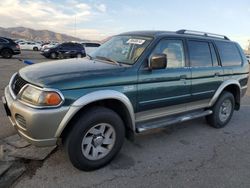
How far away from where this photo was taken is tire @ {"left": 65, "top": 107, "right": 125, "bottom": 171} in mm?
3055

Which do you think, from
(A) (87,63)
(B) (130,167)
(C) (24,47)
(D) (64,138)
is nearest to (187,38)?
(A) (87,63)

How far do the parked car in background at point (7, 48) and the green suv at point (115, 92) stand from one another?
51.9ft

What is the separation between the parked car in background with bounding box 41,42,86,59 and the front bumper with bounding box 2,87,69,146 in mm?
17866

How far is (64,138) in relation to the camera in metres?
3.12

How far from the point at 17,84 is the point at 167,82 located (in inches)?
86.4

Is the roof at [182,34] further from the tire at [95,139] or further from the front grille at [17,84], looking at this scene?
the front grille at [17,84]

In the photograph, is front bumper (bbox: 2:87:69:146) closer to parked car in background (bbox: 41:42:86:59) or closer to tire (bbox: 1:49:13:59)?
tire (bbox: 1:49:13:59)

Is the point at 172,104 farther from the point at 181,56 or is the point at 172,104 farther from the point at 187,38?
the point at 187,38

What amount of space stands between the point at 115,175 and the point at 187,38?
2670 millimetres

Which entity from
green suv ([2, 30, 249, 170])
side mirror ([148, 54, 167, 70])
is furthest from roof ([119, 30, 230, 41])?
side mirror ([148, 54, 167, 70])

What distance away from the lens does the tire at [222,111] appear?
5.18 m

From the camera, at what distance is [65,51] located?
20266 millimetres

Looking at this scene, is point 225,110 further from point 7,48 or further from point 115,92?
point 7,48

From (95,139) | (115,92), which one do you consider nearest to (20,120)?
(95,139)
